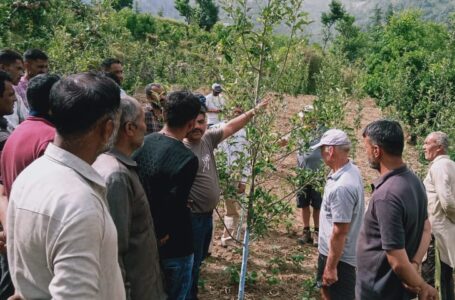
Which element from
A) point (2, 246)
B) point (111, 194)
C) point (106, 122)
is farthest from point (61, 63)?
point (106, 122)

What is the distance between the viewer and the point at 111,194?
2232 millimetres

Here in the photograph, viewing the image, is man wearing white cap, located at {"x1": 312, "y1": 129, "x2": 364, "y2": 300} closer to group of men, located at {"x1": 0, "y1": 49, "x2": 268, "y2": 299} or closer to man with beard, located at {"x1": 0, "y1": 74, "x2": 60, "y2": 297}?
group of men, located at {"x1": 0, "y1": 49, "x2": 268, "y2": 299}

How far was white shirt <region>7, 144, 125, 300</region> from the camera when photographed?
4.90ft

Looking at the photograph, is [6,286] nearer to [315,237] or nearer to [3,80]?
[3,80]

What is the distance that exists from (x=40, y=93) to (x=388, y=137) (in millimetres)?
2091

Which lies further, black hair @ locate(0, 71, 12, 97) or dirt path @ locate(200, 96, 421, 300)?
dirt path @ locate(200, 96, 421, 300)

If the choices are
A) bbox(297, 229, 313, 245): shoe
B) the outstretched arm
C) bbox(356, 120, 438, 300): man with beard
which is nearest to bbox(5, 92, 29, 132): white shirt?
bbox(356, 120, 438, 300): man with beard

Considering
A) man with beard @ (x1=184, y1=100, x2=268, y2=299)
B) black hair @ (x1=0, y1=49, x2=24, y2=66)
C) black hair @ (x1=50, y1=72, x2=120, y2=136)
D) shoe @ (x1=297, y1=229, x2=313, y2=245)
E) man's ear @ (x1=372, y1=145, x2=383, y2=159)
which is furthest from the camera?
shoe @ (x1=297, y1=229, x2=313, y2=245)

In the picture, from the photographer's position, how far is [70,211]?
150cm

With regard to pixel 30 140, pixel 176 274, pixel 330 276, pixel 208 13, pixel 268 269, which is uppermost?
pixel 208 13

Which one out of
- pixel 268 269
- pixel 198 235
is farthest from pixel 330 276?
pixel 268 269

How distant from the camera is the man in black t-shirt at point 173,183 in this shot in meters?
2.95

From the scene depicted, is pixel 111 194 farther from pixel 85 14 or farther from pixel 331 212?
pixel 85 14

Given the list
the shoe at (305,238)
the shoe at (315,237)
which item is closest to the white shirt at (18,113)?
the shoe at (305,238)
